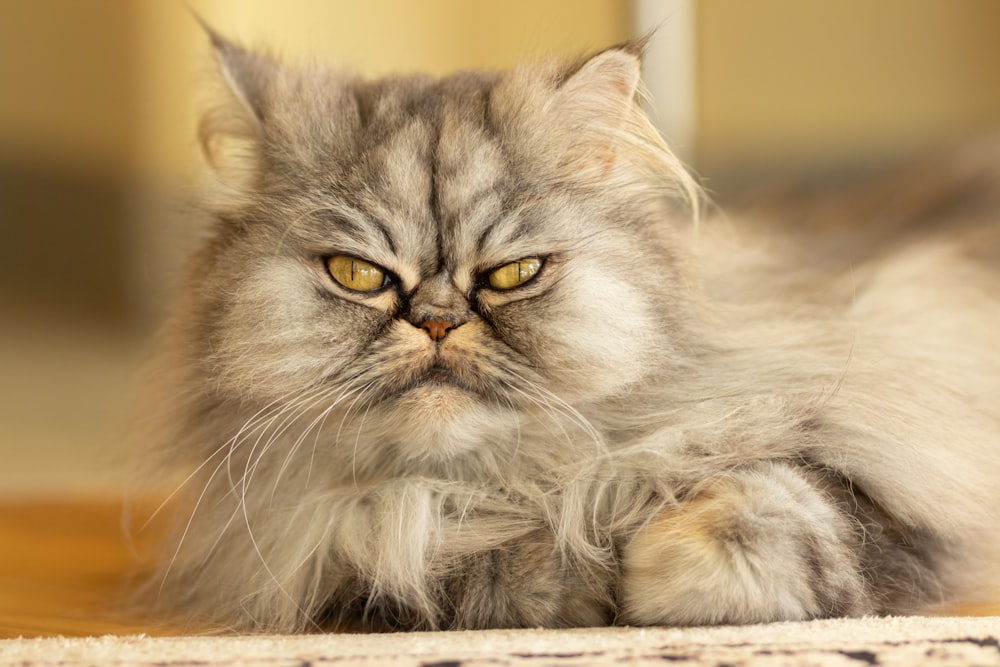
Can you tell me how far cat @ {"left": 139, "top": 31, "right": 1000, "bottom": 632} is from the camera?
1.20 meters

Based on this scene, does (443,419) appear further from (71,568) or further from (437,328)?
(71,568)

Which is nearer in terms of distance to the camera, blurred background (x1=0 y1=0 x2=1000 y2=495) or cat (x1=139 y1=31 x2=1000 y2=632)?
cat (x1=139 y1=31 x2=1000 y2=632)

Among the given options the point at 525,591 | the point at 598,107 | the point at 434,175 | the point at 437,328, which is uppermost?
the point at 598,107

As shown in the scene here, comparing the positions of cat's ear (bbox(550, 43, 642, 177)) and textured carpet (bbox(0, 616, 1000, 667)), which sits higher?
cat's ear (bbox(550, 43, 642, 177))

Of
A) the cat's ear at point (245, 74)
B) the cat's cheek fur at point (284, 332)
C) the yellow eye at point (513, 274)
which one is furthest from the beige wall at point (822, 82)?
the cat's cheek fur at point (284, 332)

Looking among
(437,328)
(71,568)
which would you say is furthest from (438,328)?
(71,568)

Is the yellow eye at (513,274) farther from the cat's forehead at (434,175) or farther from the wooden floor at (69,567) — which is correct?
the wooden floor at (69,567)

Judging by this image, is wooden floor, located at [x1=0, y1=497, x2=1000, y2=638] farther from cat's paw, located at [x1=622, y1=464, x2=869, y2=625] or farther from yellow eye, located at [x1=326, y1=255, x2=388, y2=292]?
yellow eye, located at [x1=326, y1=255, x2=388, y2=292]

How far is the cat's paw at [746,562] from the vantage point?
42.7 inches

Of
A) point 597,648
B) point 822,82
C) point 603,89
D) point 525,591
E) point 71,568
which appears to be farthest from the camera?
point 822,82

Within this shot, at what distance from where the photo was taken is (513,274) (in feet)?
4.16

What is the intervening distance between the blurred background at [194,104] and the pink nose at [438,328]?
167 cm

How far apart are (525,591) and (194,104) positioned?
9.67 feet

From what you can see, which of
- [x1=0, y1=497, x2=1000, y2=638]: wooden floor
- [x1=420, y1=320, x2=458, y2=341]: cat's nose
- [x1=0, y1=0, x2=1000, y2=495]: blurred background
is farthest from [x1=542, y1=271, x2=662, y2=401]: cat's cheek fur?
[x1=0, y1=0, x2=1000, y2=495]: blurred background
